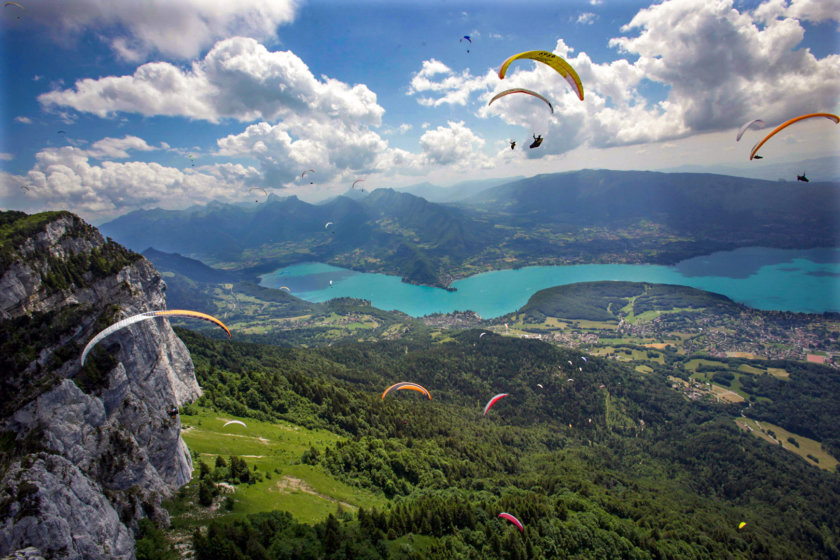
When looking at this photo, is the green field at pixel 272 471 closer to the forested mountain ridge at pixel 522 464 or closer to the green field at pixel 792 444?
the forested mountain ridge at pixel 522 464

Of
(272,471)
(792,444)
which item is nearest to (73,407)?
(272,471)

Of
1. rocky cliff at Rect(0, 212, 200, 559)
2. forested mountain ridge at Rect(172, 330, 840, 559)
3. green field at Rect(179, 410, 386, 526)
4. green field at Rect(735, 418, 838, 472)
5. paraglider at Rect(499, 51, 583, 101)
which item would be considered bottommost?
green field at Rect(735, 418, 838, 472)

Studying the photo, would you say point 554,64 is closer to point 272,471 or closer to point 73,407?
point 73,407

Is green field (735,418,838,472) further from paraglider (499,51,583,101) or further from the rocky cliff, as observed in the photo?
the rocky cliff

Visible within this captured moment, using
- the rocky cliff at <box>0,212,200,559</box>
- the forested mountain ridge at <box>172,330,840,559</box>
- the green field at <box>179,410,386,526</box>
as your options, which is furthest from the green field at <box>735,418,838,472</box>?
the rocky cliff at <box>0,212,200,559</box>

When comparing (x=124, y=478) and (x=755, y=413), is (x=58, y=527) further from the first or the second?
(x=755, y=413)

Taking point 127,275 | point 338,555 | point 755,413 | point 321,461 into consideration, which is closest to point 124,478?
point 338,555
